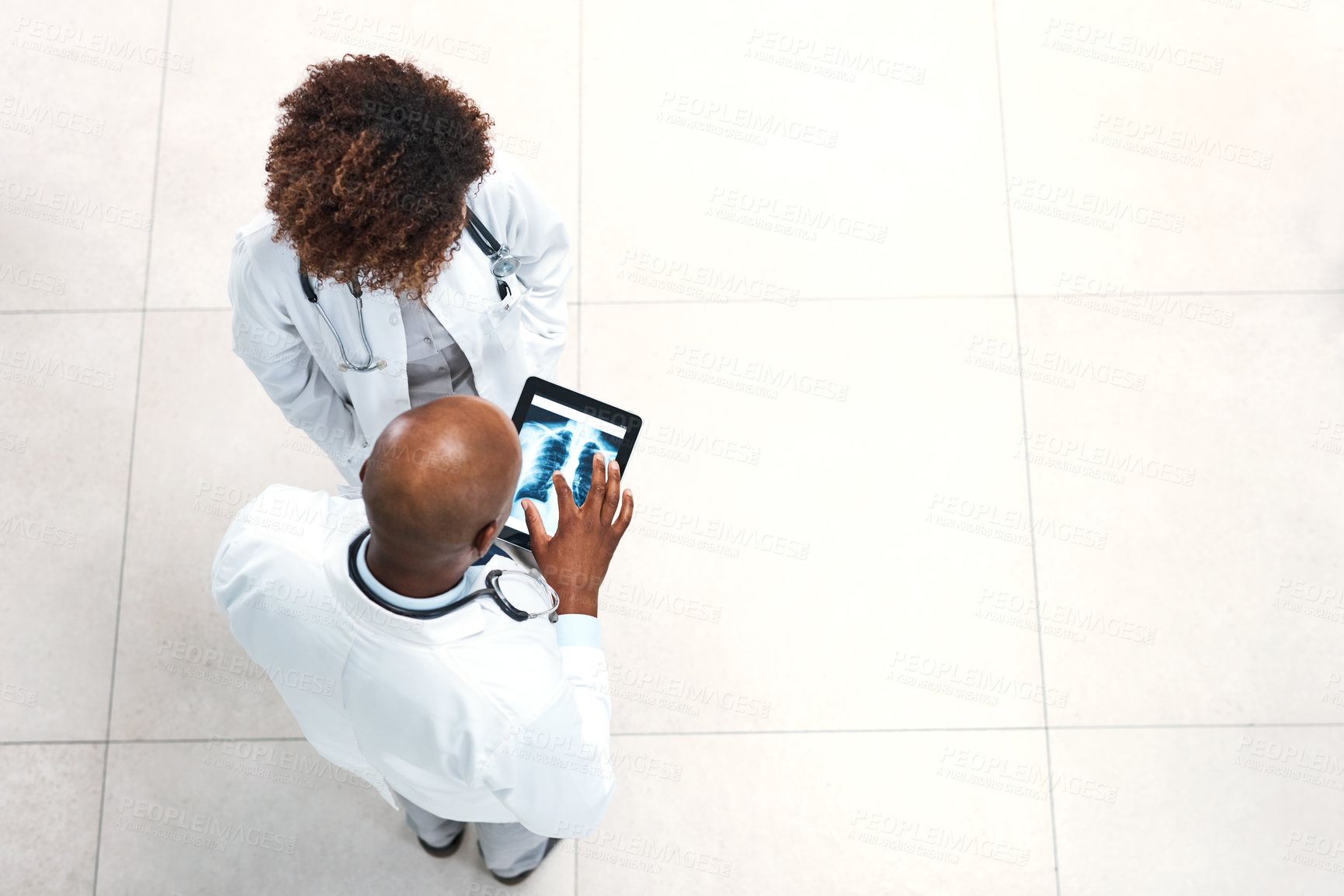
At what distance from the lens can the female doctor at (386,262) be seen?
118 centimetres

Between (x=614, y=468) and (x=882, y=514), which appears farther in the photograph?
(x=882, y=514)

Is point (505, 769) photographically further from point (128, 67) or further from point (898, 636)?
point (128, 67)

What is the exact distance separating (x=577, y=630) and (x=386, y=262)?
556 mm

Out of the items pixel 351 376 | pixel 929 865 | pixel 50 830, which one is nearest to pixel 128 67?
pixel 351 376

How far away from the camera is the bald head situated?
3.28 ft

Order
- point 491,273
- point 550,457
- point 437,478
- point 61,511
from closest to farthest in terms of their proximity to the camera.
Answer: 1. point 437,478
2. point 491,273
3. point 550,457
4. point 61,511

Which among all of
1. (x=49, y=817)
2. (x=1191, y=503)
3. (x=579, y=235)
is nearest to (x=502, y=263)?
(x=579, y=235)

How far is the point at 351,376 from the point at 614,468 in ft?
1.40

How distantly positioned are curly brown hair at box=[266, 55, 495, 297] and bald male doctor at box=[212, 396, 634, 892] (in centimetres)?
28

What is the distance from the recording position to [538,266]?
158cm

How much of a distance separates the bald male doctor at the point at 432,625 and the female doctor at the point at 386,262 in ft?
0.91

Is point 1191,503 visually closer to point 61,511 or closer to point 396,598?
point 396,598

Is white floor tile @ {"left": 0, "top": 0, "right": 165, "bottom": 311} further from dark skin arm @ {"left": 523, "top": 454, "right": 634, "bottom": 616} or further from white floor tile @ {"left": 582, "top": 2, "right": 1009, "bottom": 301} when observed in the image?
dark skin arm @ {"left": 523, "top": 454, "right": 634, "bottom": 616}

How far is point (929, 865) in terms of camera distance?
203 centimetres
